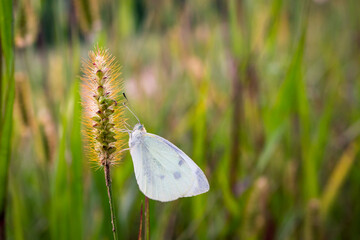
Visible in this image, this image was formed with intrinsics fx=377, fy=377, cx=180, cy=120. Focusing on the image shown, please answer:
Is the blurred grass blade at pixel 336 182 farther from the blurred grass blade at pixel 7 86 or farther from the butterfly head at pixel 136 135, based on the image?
the blurred grass blade at pixel 7 86

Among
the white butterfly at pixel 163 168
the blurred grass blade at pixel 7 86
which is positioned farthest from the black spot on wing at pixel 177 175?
the blurred grass blade at pixel 7 86

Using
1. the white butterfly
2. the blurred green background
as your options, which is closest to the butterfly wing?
the white butterfly

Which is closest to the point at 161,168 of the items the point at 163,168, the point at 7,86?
the point at 163,168

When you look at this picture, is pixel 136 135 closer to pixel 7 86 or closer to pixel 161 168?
pixel 161 168

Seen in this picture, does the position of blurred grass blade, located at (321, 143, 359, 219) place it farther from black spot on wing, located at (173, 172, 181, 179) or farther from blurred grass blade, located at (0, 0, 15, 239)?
blurred grass blade, located at (0, 0, 15, 239)

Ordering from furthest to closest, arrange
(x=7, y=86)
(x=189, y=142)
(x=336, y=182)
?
(x=189, y=142)
(x=336, y=182)
(x=7, y=86)

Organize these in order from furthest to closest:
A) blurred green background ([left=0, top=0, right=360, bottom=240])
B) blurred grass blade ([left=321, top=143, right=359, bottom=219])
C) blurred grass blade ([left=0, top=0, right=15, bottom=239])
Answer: blurred grass blade ([left=321, top=143, right=359, bottom=219]) < blurred green background ([left=0, top=0, right=360, bottom=240]) < blurred grass blade ([left=0, top=0, right=15, bottom=239])

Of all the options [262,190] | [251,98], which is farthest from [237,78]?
[262,190]

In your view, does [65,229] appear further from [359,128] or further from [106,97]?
[359,128]

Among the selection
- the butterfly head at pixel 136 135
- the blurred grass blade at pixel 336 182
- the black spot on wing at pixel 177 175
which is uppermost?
the butterfly head at pixel 136 135

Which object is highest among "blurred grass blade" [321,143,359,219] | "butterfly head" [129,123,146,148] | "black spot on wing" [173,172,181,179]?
"butterfly head" [129,123,146,148]
